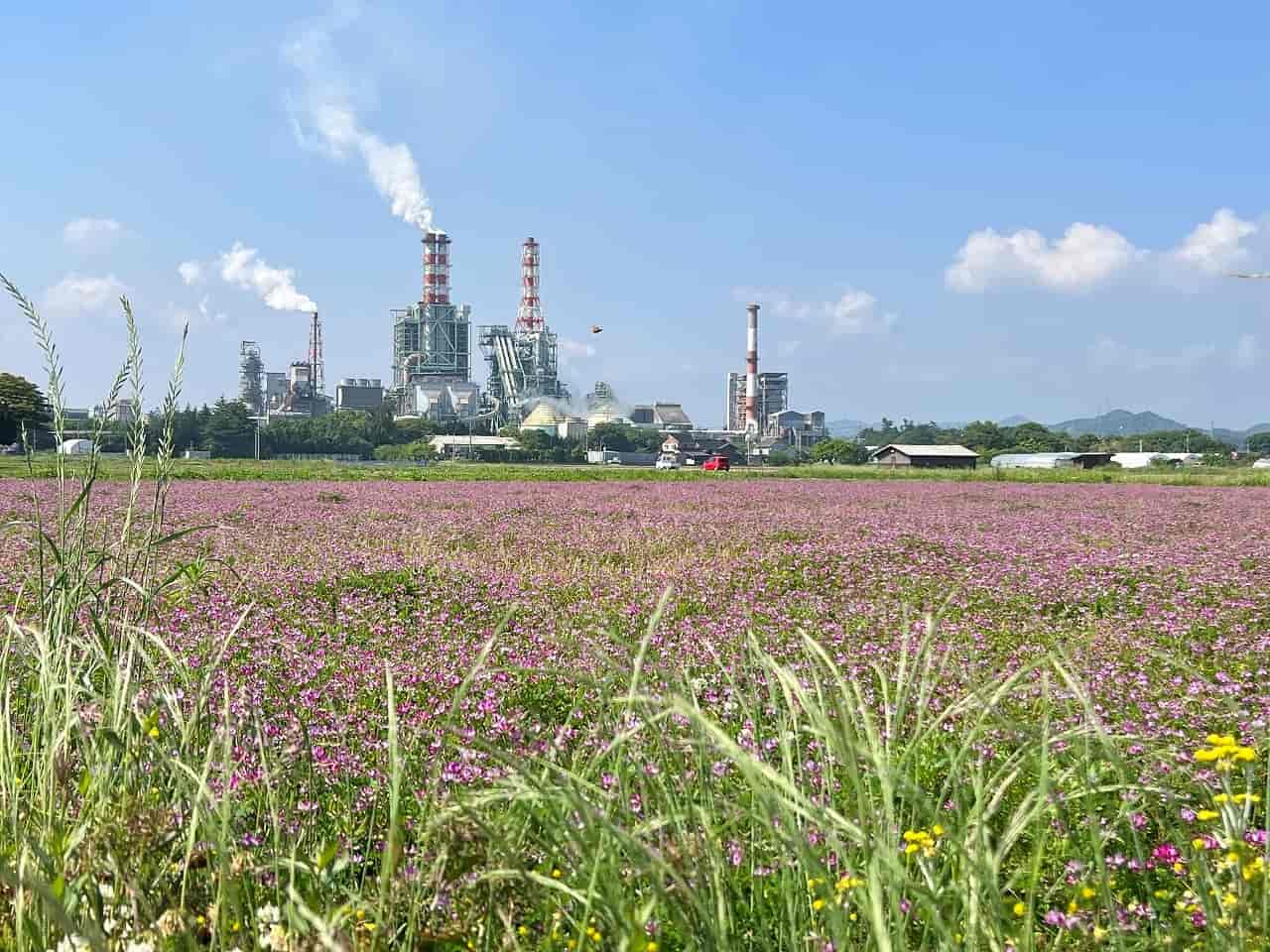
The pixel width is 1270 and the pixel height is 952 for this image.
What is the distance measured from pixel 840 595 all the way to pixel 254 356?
645 feet

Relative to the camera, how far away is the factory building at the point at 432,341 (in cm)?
18512

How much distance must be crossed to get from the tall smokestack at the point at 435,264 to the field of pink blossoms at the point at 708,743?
184 metres

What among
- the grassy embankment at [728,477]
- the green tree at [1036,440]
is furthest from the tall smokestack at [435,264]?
the grassy embankment at [728,477]

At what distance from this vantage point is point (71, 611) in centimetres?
288

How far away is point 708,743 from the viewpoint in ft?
7.90

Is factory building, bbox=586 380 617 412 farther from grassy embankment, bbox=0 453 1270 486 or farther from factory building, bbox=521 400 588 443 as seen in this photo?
grassy embankment, bbox=0 453 1270 486

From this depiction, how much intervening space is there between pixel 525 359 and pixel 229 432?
91.7m

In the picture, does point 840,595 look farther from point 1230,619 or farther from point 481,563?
point 481,563

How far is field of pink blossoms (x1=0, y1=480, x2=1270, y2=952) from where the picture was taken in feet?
6.05

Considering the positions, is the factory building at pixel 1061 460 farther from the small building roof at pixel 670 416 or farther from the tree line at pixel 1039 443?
the small building roof at pixel 670 416

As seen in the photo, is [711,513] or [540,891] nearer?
[540,891]

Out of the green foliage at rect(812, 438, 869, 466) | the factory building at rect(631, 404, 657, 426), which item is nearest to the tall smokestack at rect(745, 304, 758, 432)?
the green foliage at rect(812, 438, 869, 466)

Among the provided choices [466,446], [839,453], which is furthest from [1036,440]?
[466,446]

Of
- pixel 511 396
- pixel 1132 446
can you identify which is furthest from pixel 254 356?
pixel 1132 446
